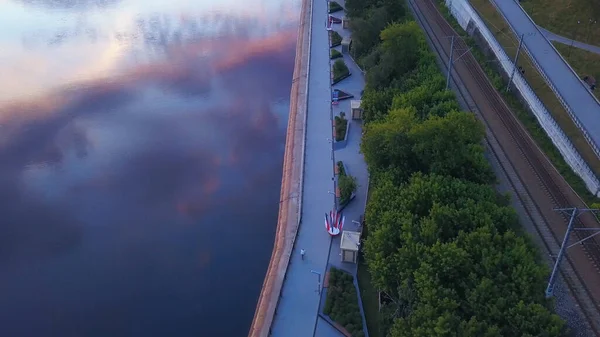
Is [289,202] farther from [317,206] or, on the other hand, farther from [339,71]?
[339,71]

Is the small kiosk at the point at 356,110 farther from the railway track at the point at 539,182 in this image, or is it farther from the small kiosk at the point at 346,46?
the small kiosk at the point at 346,46

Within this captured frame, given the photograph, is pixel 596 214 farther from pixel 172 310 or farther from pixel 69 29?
pixel 69 29

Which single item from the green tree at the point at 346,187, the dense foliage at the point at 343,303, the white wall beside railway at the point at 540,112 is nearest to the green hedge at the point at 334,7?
the white wall beside railway at the point at 540,112

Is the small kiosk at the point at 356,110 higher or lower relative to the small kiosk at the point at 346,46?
lower

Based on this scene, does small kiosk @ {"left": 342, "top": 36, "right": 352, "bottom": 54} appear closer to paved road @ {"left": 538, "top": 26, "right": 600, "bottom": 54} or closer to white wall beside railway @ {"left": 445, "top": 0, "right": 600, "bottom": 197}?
white wall beside railway @ {"left": 445, "top": 0, "right": 600, "bottom": 197}

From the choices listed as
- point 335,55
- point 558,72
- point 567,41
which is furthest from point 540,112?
point 335,55

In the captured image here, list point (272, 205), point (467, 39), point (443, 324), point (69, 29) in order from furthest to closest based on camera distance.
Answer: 1. point (69, 29)
2. point (467, 39)
3. point (272, 205)
4. point (443, 324)


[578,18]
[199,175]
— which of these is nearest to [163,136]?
[199,175]
